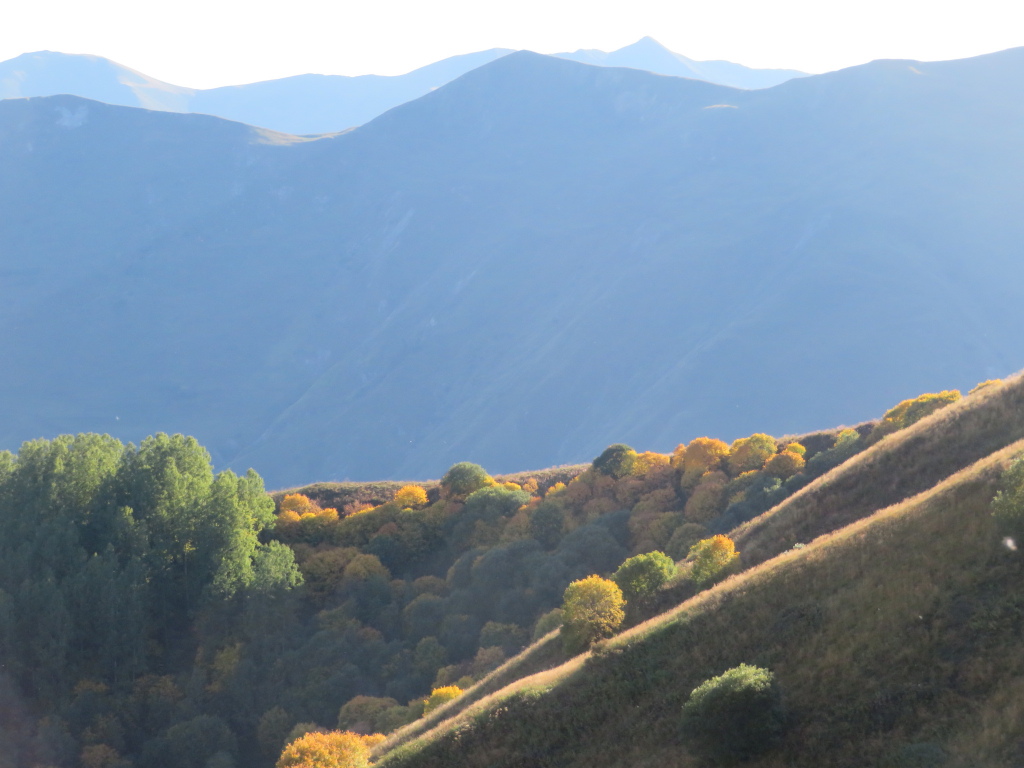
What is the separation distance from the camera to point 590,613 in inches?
1046

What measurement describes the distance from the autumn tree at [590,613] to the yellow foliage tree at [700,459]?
78.8 ft

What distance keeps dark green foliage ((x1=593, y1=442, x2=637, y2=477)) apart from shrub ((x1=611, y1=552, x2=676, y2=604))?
25.4m

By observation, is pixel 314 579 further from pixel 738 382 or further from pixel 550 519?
pixel 738 382

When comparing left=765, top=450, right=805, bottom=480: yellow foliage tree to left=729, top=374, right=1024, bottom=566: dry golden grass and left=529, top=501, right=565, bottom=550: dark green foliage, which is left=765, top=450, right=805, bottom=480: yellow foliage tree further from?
left=729, top=374, right=1024, bottom=566: dry golden grass


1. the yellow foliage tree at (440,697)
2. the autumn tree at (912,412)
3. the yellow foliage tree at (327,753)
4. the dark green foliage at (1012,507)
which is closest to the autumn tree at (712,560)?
the dark green foliage at (1012,507)

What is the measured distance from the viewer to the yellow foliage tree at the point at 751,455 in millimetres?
49531

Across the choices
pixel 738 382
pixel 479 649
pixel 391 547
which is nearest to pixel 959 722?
pixel 479 649

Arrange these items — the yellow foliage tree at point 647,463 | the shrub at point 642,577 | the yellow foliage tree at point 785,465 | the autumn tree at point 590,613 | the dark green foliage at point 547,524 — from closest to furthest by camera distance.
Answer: the autumn tree at point 590,613 → the shrub at point 642,577 → the yellow foliage tree at point 785,465 → the dark green foliage at point 547,524 → the yellow foliage tree at point 647,463

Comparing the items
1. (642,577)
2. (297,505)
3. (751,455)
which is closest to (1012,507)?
(642,577)

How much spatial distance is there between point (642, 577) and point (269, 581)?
1026 inches

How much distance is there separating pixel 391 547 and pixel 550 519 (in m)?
10.5

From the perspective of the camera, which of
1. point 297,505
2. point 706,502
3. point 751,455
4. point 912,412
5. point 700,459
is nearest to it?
point 912,412

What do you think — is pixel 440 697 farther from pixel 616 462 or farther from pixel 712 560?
pixel 616 462

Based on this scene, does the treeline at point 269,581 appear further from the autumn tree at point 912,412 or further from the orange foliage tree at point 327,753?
the orange foliage tree at point 327,753
